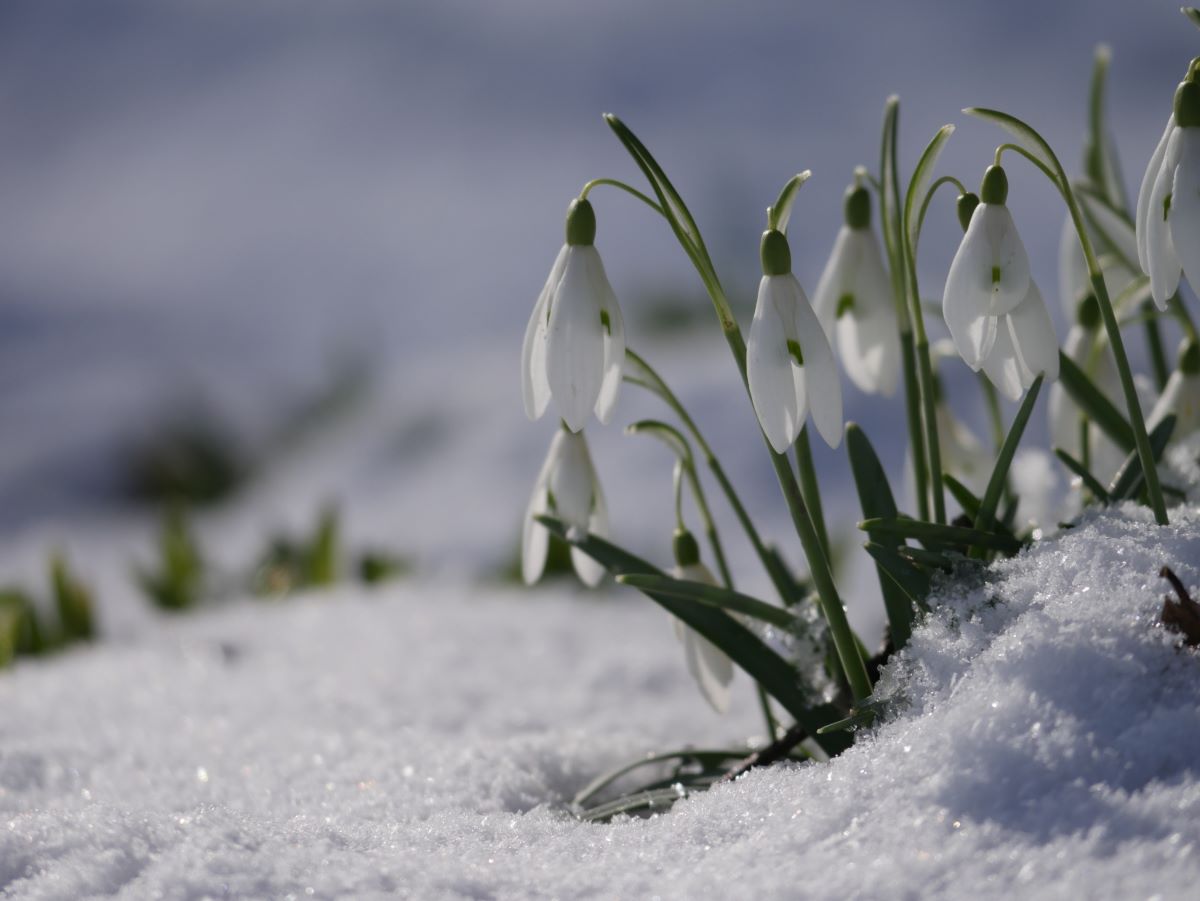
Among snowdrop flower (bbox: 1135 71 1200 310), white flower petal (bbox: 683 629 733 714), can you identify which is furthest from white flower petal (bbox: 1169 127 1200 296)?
white flower petal (bbox: 683 629 733 714)

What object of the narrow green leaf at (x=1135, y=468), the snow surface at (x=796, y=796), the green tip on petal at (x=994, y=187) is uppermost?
A: the green tip on petal at (x=994, y=187)

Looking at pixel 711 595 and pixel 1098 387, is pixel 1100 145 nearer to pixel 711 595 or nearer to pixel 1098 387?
pixel 1098 387

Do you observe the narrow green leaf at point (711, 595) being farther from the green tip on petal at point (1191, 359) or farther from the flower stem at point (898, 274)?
the green tip on petal at point (1191, 359)

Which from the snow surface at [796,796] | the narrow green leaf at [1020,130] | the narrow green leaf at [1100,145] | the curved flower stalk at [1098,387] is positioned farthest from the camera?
the narrow green leaf at [1100,145]

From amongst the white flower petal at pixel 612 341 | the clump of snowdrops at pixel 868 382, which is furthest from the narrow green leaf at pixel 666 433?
the white flower petal at pixel 612 341

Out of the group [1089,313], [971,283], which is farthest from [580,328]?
[1089,313]

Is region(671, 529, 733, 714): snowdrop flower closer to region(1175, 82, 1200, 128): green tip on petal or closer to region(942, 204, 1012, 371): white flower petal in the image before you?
region(942, 204, 1012, 371): white flower petal
